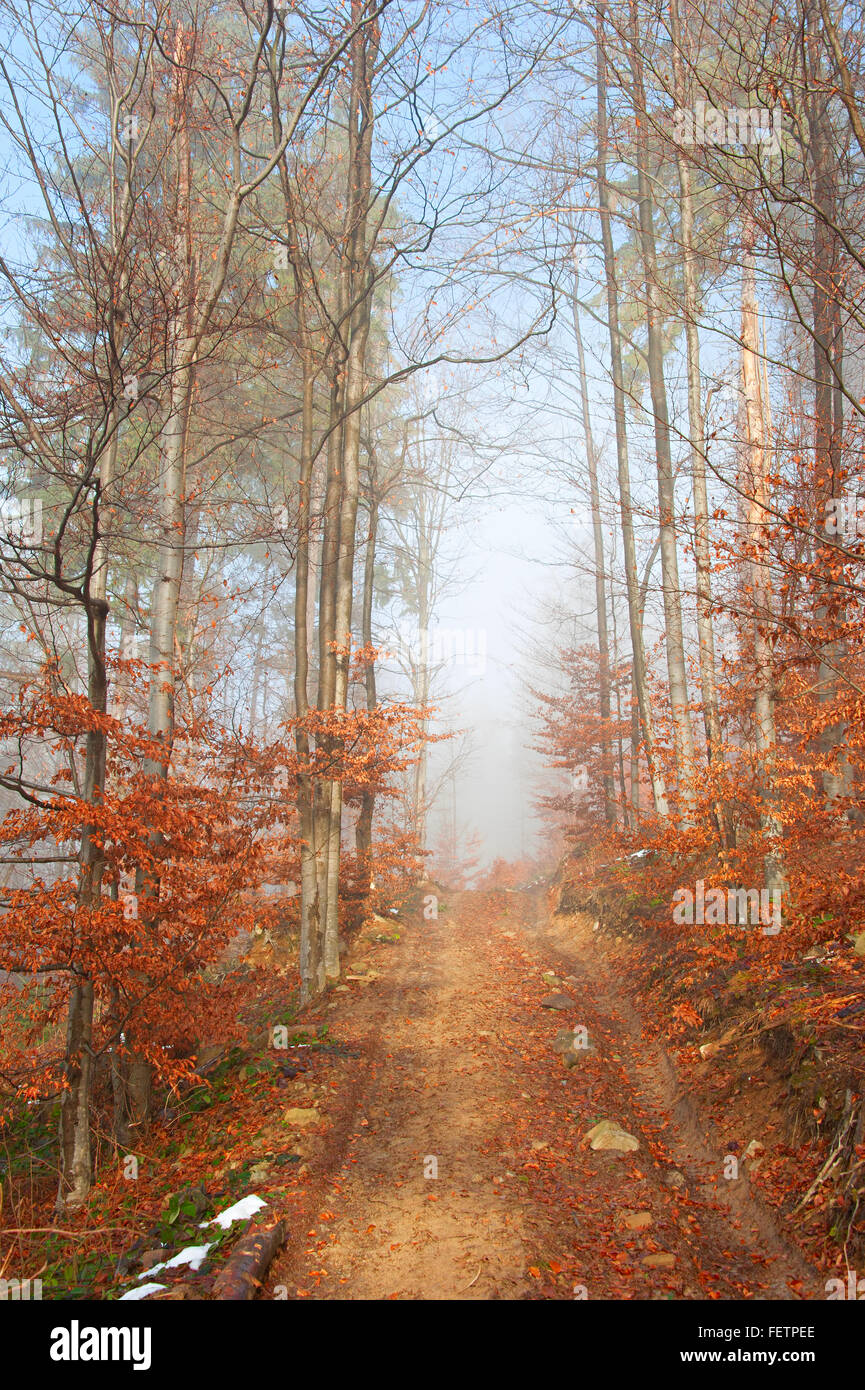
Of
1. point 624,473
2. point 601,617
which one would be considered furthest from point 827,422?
point 601,617

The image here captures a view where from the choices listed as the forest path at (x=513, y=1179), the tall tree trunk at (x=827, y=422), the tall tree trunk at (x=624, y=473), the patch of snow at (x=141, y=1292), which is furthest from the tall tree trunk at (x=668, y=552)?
the patch of snow at (x=141, y=1292)

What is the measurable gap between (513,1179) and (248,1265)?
1.87 m

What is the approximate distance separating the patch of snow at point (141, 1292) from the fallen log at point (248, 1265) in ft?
1.06

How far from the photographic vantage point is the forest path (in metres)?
4.06

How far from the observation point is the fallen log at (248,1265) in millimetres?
3875

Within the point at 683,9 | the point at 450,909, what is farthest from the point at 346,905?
the point at 683,9

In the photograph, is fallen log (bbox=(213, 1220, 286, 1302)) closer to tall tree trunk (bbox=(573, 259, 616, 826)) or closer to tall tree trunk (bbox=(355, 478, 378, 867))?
tall tree trunk (bbox=(355, 478, 378, 867))

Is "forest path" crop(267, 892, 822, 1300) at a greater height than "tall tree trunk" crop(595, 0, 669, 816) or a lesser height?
lesser

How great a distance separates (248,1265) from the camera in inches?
159

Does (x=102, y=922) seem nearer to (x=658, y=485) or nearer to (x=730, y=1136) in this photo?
(x=730, y=1136)

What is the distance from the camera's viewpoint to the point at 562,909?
14164 millimetres

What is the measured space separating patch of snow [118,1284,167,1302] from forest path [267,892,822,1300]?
0.58 m

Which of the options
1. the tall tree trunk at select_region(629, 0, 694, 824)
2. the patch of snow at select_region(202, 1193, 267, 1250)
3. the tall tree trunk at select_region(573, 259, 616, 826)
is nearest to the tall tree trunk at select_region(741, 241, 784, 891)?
the tall tree trunk at select_region(629, 0, 694, 824)

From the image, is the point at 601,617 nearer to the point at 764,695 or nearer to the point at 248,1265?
the point at 764,695
